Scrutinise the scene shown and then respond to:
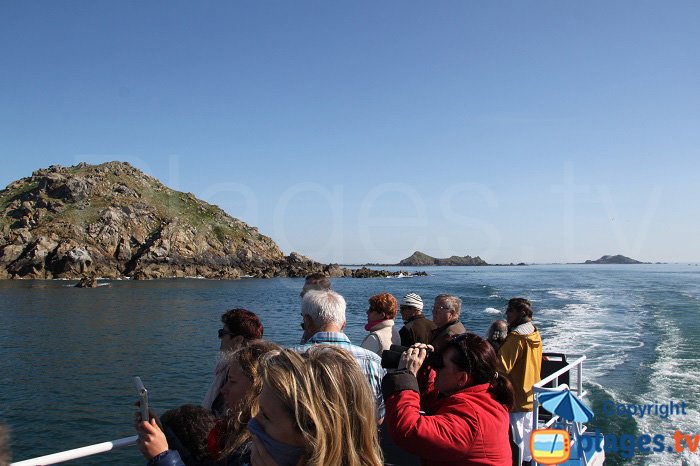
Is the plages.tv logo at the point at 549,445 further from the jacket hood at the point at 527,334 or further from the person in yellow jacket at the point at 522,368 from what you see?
the jacket hood at the point at 527,334

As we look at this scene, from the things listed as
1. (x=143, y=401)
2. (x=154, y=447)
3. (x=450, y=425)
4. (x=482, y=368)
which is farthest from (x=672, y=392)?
(x=143, y=401)

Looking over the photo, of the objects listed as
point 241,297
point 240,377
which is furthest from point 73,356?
point 241,297

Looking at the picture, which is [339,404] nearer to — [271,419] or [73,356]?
[271,419]

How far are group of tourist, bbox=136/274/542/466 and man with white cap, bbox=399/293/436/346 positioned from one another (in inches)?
60.2

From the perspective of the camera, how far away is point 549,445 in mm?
4145

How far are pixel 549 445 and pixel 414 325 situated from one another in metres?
2.06

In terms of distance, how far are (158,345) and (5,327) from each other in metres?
11.7

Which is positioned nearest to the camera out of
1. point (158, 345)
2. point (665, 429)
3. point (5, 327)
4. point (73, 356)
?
point (665, 429)

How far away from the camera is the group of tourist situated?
196 centimetres

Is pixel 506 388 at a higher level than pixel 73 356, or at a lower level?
higher

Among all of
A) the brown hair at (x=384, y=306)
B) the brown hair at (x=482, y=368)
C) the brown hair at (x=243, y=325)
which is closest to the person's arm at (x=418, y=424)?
the brown hair at (x=482, y=368)

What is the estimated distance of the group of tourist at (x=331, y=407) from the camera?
1.96 m

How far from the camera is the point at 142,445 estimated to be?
2217 mm

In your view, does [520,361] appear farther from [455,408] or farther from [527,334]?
[455,408]
